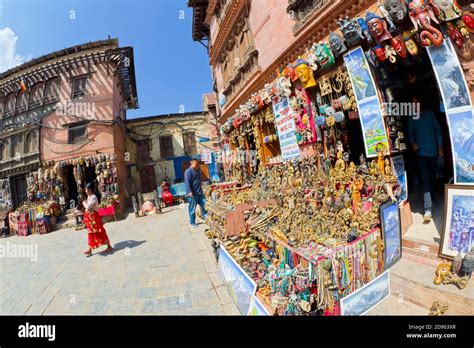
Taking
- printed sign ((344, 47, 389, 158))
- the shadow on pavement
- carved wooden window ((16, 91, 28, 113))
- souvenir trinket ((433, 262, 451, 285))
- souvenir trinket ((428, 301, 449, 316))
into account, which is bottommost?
the shadow on pavement

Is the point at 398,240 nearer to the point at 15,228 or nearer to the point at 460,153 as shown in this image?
the point at 460,153

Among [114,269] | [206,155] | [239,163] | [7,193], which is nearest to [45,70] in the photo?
[7,193]

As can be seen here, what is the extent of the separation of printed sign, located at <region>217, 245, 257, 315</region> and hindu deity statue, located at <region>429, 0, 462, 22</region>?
4590mm

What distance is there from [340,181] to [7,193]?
22.8m

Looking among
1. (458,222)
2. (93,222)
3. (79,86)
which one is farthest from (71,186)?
(458,222)

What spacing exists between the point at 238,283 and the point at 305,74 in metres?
5.24

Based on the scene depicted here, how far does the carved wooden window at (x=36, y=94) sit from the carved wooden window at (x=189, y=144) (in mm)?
11580

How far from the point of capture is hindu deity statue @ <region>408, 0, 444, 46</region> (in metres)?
3.42

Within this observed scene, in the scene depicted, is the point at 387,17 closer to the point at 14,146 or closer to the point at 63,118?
the point at 63,118

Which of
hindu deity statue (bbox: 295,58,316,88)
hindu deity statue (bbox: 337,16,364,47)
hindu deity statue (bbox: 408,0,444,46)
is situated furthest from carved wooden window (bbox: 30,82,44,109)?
hindu deity statue (bbox: 408,0,444,46)

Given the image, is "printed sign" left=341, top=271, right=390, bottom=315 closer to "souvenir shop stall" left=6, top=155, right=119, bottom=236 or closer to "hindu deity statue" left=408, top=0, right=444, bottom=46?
"hindu deity statue" left=408, top=0, right=444, bottom=46

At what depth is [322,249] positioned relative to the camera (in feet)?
11.1

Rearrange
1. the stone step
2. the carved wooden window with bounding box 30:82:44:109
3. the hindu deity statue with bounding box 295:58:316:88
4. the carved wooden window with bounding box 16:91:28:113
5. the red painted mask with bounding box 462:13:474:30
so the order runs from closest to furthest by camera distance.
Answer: the red painted mask with bounding box 462:13:474:30, the stone step, the hindu deity statue with bounding box 295:58:316:88, the carved wooden window with bounding box 30:82:44:109, the carved wooden window with bounding box 16:91:28:113

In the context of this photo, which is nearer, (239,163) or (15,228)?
(239,163)
